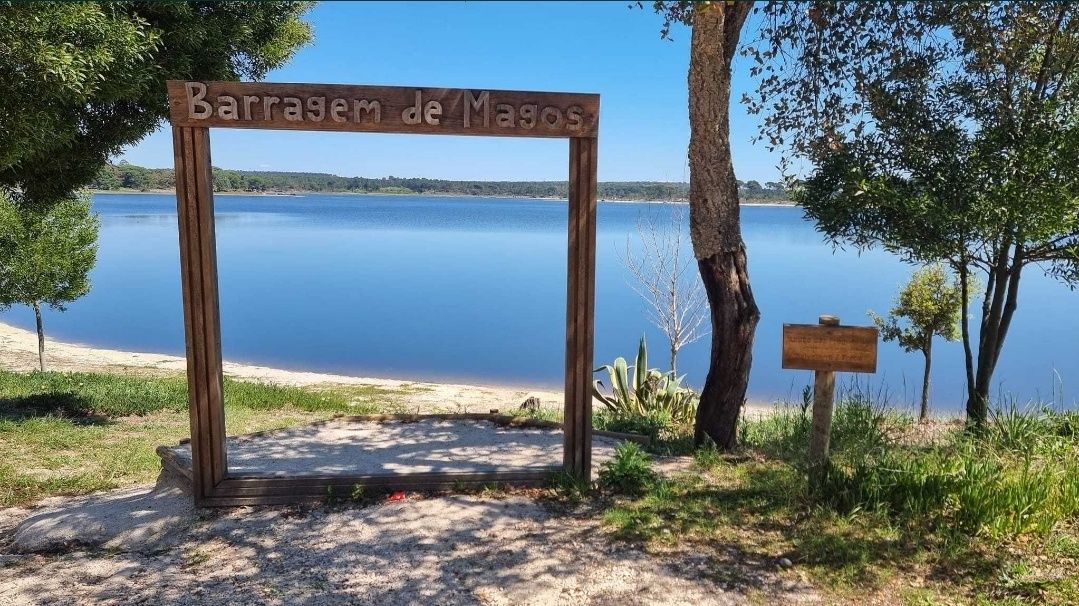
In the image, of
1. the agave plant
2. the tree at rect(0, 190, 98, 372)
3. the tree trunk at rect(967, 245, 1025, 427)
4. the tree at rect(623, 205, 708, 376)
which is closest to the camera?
the tree trunk at rect(967, 245, 1025, 427)

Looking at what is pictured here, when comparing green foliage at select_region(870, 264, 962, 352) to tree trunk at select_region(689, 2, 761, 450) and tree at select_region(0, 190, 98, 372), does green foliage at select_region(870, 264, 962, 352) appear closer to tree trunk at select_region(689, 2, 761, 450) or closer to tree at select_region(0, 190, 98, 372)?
tree trunk at select_region(689, 2, 761, 450)

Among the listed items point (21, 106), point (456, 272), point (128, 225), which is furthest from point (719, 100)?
point (128, 225)

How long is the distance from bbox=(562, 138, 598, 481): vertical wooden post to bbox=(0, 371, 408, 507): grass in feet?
13.8

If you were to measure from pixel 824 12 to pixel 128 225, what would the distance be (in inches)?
4222

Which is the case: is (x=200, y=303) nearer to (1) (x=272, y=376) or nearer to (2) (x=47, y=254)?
(2) (x=47, y=254)

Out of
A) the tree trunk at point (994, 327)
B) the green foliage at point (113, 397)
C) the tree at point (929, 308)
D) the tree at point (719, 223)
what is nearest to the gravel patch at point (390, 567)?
the tree at point (719, 223)

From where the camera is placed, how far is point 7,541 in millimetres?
5035

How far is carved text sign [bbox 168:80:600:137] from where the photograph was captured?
15.1ft

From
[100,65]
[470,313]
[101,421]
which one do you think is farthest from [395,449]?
[470,313]

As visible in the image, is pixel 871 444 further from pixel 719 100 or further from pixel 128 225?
pixel 128 225

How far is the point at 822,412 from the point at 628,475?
1.34 meters

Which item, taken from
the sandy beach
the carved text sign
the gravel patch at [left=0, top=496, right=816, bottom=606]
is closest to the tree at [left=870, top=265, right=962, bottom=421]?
the sandy beach

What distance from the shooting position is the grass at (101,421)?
6934 millimetres

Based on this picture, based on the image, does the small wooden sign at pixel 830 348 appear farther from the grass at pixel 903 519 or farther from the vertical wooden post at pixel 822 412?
the grass at pixel 903 519
